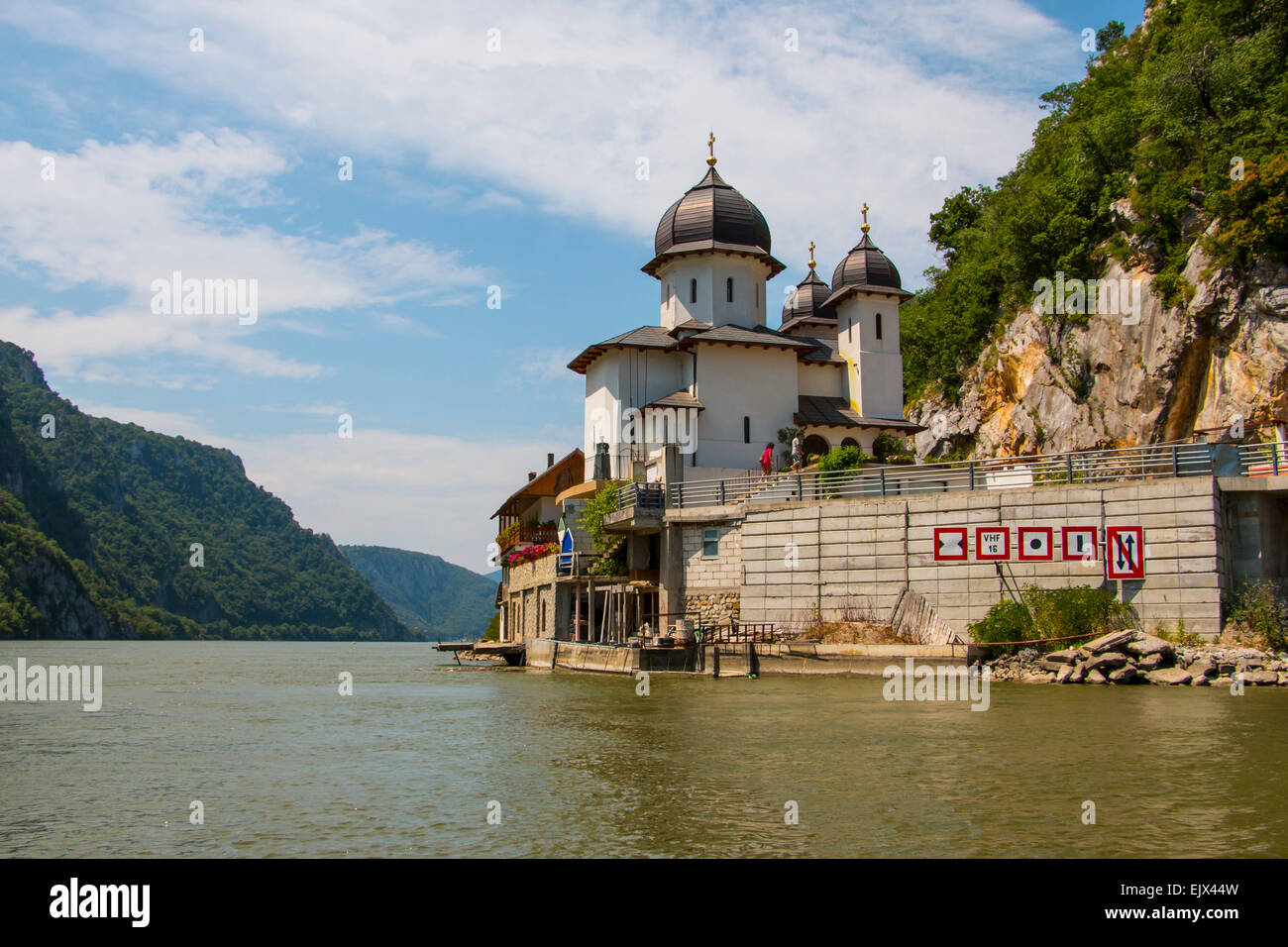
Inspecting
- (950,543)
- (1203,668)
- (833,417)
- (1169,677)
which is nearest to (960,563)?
(950,543)

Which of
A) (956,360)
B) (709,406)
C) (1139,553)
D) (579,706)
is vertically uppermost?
(956,360)

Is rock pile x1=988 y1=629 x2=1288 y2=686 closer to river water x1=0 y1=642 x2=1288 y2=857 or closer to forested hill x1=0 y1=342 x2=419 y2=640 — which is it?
river water x1=0 y1=642 x2=1288 y2=857

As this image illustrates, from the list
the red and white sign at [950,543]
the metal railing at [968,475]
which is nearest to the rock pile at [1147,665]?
the red and white sign at [950,543]

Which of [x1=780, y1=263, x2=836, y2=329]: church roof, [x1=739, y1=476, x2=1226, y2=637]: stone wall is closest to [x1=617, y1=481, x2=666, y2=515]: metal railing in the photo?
[x1=739, y1=476, x2=1226, y2=637]: stone wall

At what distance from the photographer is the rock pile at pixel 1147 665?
26531 mm

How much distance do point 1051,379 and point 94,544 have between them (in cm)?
17095

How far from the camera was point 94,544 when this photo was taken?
601 ft

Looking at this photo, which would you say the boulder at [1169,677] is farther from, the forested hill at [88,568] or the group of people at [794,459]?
the forested hill at [88,568]

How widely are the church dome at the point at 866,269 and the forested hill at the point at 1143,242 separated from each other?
558cm

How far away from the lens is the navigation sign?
2969cm

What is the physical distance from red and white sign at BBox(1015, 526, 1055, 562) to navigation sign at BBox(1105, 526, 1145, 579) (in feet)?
5.12
